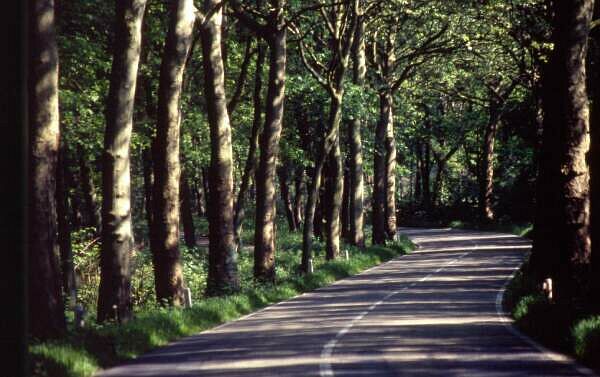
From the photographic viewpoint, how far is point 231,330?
1806 centimetres

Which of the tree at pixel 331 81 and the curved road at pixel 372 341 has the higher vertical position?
the tree at pixel 331 81

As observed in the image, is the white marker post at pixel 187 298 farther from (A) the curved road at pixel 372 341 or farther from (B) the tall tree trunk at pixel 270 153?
(B) the tall tree trunk at pixel 270 153

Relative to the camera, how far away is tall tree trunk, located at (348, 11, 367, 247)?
3897 cm

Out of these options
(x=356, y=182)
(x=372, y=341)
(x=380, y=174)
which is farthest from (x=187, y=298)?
(x=380, y=174)

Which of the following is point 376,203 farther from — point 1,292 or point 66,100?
point 1,292

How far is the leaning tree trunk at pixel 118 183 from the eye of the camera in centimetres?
1734

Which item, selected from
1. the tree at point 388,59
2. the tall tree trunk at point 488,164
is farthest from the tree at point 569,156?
the tall tree trunk at point 488,164

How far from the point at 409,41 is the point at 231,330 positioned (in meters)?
30.0

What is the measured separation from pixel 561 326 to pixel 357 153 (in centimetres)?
2527

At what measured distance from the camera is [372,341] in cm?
1555

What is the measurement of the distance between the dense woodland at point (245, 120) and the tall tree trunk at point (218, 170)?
4 centimetres

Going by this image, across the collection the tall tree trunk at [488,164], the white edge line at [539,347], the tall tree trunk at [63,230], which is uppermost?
the tall tree trunk at [488,164]

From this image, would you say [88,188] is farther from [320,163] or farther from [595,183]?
[595,183]

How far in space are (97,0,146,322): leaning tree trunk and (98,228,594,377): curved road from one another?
1.68 metres
